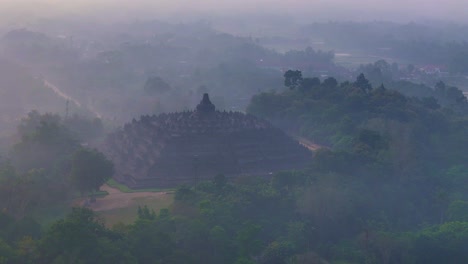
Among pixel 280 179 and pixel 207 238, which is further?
pixel 280 179

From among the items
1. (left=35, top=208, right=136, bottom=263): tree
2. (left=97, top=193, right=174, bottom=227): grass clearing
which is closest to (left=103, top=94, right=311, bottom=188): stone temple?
(left=97, top=193, right=174, bottom=227): grass clearing

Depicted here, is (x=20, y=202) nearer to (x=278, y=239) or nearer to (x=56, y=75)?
(x=278, y=239)

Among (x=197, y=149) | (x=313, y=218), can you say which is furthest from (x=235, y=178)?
(x=313, y=218)

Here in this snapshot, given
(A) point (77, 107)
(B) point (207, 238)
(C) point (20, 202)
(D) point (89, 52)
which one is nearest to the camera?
(B) point (207, 238)

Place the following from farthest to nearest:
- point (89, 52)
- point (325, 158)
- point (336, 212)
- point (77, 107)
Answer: point (89, 52) < point (77, 107) < point (325, 158) < point (336, 212)

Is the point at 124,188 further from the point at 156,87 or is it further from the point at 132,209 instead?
the point at 156,87

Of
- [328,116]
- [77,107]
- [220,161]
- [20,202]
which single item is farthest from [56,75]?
[20,202]

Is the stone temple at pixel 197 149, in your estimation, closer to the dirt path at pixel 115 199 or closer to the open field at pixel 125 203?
the dirt path at pixel 115 199
